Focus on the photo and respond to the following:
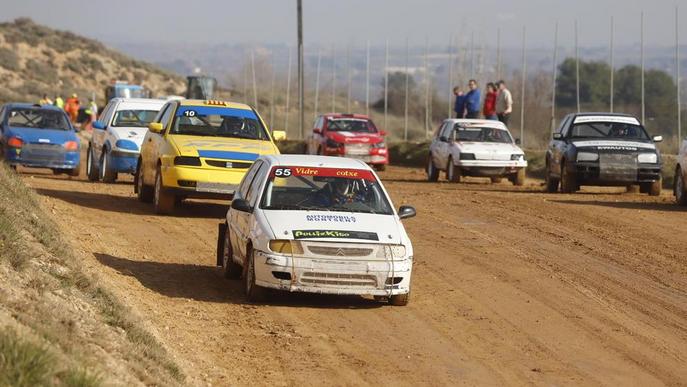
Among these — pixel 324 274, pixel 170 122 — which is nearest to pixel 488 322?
pixel 324 274

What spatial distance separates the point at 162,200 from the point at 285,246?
7.96 metres

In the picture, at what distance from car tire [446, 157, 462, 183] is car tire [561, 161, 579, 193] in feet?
11.4

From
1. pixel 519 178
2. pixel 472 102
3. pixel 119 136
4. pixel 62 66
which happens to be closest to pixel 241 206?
pixel 119 136

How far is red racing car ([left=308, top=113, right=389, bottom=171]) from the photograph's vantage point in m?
37.2

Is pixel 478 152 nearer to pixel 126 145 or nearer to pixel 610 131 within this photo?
pixel 610 131

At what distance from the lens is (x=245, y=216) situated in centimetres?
1371

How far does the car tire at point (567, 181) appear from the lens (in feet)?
89.8

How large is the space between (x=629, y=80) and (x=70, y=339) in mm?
83614

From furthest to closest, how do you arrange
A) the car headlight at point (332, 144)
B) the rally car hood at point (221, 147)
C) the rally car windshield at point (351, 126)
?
the rally car windshield at point (351, 126)
the car headlight at point (332, 144)
the rally car hood at point (221, 147)

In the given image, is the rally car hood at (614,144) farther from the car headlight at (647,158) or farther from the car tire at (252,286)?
the car tire at (252,286)

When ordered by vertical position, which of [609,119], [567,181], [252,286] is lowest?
[252,286]

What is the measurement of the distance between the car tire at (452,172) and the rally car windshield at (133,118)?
23.3 ft

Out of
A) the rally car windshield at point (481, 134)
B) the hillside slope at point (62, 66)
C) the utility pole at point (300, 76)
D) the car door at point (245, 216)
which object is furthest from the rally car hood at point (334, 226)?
Answer: the hillside slope at point (62, 66)

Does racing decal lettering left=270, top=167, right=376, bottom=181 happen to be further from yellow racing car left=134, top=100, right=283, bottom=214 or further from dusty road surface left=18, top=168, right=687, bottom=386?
yellow racing car left=134, top=100, right=283, bottom=214
